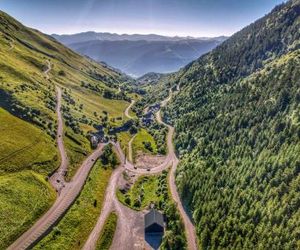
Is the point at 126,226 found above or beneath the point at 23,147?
beneath

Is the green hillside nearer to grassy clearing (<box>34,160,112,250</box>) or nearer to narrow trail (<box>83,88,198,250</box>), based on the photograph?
narrow trail (<box>83,88,198,250</box>)

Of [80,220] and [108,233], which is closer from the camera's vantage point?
[108,233]

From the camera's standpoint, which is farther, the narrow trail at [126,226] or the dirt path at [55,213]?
the narrow trail at [126,226]

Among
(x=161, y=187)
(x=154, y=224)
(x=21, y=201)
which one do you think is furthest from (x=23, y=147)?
(x=154, y=224)

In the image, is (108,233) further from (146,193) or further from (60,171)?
(60,171)

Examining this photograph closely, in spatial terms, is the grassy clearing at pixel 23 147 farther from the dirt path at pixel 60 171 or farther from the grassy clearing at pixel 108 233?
the grassy clearing at pixel 108 233

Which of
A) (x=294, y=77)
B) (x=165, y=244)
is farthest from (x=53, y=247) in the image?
(x=294, y=77)

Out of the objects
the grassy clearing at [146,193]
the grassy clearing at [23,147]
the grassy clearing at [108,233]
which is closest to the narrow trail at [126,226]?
the grassy clearing at [108,233]
